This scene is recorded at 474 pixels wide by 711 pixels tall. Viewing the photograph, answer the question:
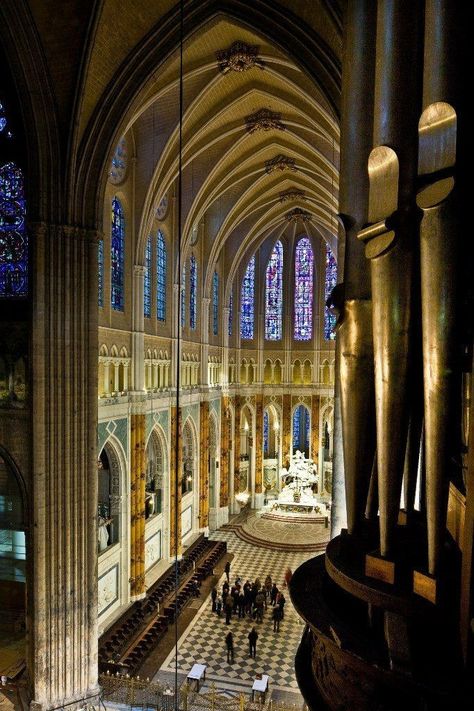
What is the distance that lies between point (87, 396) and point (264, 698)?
7643mm

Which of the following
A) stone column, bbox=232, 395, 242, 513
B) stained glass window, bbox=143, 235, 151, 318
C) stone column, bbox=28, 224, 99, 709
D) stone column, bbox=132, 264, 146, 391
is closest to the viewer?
stone column, bbox=28, 224, 99, 709

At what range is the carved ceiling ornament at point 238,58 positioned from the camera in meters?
13.2

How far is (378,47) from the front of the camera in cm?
317

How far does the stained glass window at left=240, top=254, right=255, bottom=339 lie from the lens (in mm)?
29781

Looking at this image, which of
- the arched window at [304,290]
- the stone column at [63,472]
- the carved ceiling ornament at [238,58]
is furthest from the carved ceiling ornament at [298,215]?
the stone column at [63,472]

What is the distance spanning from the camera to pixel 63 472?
10648 mm

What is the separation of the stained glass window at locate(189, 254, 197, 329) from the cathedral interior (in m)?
0.17

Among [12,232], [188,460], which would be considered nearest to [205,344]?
[188,460]

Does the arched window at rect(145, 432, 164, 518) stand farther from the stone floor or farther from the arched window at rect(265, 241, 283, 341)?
the arched window at rect(265, 241, 283, 341)

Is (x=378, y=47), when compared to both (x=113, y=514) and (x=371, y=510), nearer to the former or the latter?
(x=371, y=510)

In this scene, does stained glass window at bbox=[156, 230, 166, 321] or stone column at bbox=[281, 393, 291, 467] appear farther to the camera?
stone column at bbox=[281, 393, 291, 467]

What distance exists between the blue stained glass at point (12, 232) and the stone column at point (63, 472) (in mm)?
1005

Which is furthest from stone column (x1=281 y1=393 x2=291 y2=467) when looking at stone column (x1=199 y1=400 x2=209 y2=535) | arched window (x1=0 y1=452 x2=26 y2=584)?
arched window (x1=0 y1=452 x2=26 y2=584)

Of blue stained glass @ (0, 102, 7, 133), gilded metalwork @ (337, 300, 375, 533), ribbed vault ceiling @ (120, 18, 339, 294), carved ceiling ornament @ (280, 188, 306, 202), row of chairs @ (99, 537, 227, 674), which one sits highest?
carved ceiling ornament @ (280, 188, 306, 202)
